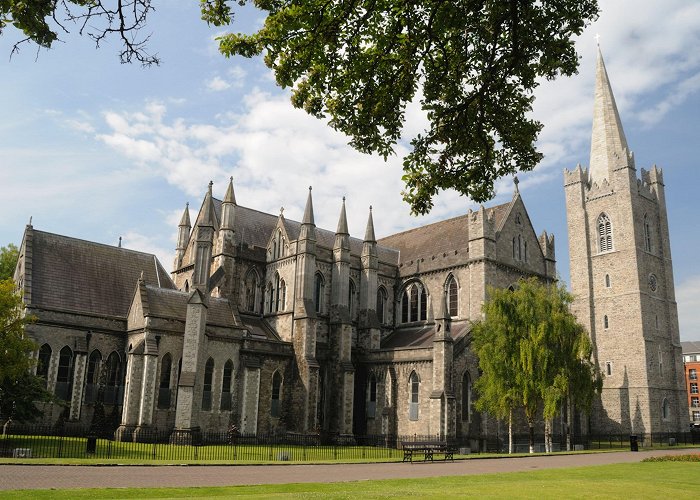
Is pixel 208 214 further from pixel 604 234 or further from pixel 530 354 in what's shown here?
pixel 604 234

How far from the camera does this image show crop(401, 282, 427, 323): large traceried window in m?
47.6

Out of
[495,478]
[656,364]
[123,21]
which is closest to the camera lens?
[123,21]

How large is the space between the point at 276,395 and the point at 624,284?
34429mm

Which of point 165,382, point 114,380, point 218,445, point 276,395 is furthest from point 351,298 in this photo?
point 114,380

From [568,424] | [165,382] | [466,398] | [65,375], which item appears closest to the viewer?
[65,375]

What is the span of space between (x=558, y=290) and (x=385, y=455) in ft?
55.0

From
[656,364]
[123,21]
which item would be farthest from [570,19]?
[656,364]

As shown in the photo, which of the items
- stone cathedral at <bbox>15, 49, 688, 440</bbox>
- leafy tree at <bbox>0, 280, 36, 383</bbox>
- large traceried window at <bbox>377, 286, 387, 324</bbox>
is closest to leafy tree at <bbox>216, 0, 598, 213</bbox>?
leafy tree at <bbox>0, 280, 36, 383</bbox>

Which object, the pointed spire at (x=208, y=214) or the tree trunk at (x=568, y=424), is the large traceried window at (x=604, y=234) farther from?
the pointed spire at (x=208, y=214)

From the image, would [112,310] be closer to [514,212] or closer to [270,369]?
[270,369]

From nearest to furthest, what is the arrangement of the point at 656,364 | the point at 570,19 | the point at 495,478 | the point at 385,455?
the point at 570,19
the point at 495,478
the point at 385,455
the point at 656,364

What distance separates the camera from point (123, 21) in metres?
7.39

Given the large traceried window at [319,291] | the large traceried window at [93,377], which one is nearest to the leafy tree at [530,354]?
the large traceried window at [319,291]

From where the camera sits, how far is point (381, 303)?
161 ft
